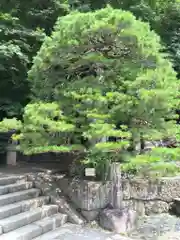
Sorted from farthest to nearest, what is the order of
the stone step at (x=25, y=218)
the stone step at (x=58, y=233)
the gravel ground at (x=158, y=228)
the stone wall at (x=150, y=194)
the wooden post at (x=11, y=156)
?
the wooden post at (x=11, y=156) < the stone wall at (x=150, y=194) < the gravel ground at (x=158, y=228) < the stone step at (x=58, y=233) < the stone step at (x=25, y=218)

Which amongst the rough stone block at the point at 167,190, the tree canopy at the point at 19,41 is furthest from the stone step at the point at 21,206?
the tree canopy at the point at 19,41

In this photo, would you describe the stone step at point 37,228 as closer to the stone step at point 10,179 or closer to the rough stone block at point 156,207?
the stone step at point 10,179

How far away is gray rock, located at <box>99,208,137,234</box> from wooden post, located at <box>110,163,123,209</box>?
0.13 m

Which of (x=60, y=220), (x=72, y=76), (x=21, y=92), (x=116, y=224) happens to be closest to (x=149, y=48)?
(x=72, y=76)

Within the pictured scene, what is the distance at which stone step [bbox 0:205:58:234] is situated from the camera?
12.7ft

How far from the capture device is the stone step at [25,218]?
12.7 feet

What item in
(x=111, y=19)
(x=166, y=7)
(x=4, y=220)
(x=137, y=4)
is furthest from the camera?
(x=166, y=7)

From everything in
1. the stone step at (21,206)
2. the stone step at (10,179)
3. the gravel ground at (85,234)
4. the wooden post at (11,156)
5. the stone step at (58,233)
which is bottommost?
the gravel ground at (85,234)

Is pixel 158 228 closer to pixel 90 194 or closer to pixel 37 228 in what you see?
pixel 90 194

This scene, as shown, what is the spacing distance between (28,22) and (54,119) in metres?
4.36

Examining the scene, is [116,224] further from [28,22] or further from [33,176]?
[28,22]

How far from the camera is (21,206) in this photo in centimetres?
445

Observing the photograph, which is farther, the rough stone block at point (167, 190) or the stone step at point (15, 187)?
the rough stone block at point (167, 190)

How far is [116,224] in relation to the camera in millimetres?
4422
